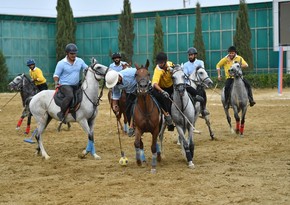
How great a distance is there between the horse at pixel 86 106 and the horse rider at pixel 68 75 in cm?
20

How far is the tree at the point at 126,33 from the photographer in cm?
4681

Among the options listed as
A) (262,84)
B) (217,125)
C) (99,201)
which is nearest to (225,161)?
(99,201)

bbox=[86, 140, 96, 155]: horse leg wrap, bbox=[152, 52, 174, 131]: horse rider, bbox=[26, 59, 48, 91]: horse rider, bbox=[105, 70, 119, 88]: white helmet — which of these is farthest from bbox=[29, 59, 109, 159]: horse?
bbox=[26, 59, 48, 91]: horse rider

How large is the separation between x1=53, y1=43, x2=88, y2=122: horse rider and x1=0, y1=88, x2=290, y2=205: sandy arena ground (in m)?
1.49

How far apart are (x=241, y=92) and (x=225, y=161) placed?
183 inches

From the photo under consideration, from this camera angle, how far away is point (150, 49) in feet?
158

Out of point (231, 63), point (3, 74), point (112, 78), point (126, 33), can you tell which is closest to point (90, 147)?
point (112, 78)

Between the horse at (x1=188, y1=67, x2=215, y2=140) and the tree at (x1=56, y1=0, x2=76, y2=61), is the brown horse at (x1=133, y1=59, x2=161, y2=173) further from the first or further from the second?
the tree at (x1=56, y1=0, x2=76, y2=61)

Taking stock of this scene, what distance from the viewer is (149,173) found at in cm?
1063

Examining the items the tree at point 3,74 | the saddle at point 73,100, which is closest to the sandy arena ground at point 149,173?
the saddle at point 73,100

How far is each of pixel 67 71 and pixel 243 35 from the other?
30258 mm

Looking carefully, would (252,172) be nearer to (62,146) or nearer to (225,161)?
(225,161)

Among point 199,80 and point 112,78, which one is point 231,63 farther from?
point 112,78

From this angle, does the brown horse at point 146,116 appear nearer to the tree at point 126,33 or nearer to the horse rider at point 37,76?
the horse rider at point 37,76
